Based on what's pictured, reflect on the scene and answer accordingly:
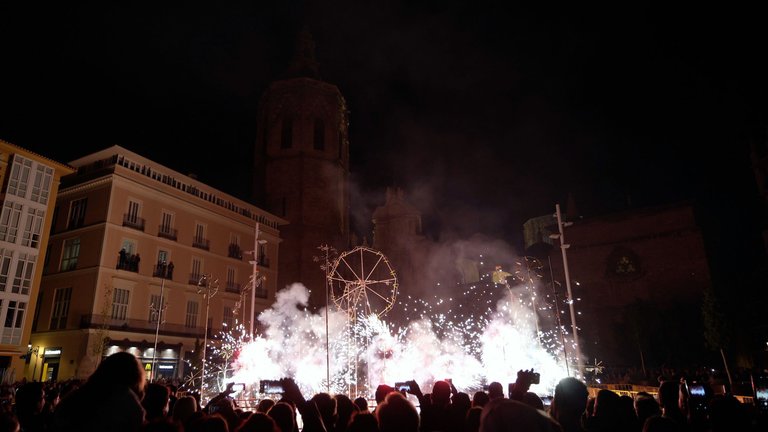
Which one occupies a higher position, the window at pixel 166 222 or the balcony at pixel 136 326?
the window at pixel 166 222

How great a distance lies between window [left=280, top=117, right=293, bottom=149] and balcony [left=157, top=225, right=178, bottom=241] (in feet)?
61.6

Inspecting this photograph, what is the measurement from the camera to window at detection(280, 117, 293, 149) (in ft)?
162

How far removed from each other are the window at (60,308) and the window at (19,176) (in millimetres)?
6426

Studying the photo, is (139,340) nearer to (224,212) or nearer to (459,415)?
(224,212)

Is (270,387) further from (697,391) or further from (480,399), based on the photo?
(697,391)

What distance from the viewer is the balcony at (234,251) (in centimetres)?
3747

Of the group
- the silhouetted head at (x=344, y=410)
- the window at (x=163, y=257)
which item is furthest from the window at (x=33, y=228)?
the silhouetted head at (x=344, y=410)

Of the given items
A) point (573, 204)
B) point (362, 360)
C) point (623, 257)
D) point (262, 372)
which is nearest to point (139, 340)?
point (262, 372)

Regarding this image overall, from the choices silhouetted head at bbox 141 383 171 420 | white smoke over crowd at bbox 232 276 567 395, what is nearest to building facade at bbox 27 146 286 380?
white smoke over crowd at bbox 232 276 567 395

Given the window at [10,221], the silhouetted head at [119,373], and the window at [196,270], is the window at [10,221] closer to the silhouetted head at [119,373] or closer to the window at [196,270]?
the window at [196,270]

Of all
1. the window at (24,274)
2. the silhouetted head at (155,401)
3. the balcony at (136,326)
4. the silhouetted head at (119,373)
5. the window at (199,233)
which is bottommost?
the silhouetted head at (155,401)

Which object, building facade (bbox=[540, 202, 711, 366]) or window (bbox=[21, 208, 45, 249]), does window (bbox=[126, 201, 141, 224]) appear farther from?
building facade (bbox=[540, 202, 711, 366])

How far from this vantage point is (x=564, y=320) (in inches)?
1864

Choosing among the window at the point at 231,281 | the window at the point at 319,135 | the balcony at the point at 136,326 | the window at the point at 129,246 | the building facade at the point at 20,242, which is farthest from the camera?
the window at the point at 319,135
